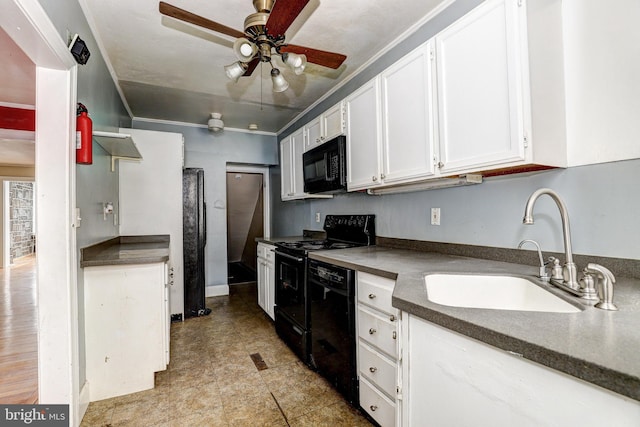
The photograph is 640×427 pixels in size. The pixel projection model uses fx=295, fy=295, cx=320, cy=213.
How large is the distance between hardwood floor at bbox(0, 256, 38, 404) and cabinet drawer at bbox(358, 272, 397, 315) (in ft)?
6.52

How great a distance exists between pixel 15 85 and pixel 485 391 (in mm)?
4304

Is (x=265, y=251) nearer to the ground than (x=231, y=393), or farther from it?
farther from it

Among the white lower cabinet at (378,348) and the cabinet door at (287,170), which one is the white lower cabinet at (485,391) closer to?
the white lower cabinet at (378,348)

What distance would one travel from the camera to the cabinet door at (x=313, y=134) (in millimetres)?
2932

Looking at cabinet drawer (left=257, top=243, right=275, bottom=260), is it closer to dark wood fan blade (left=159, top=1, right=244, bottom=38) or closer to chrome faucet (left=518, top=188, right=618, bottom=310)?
dark wood fan blade (left=159, top=1, right=244, bottom=38)

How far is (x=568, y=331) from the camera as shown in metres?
0.70

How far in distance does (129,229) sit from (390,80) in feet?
9.65

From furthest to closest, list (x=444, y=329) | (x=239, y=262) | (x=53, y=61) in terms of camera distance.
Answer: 1. (x=239, y=262)
2. (x=53, y=61)
3. (x=444, y=329)

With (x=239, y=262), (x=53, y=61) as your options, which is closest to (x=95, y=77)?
(x=53, y=61)

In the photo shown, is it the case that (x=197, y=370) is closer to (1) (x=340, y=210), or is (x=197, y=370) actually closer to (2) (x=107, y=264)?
(2) (x=107, y=264)

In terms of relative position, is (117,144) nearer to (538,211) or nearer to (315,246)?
(315,246)

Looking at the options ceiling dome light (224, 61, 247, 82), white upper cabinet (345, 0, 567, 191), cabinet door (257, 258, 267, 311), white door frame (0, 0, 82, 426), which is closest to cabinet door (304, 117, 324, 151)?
white upper cabinet (345, 0, 567, 191)

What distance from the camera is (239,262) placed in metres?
7.11

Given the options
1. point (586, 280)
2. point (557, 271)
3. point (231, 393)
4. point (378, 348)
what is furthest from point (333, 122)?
point (231, 393)
